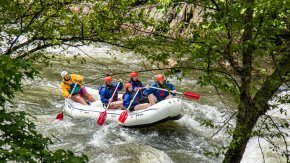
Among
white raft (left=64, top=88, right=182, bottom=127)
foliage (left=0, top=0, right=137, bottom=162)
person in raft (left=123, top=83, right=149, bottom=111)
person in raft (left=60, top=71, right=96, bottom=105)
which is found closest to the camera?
foliage (left=0, top=0, right=137, bottom=162)

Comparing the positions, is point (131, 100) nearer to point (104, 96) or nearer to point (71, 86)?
point (104, 96)

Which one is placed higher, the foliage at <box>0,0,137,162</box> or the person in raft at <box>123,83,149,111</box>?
the foliage at <box>0,0,137,162</box>

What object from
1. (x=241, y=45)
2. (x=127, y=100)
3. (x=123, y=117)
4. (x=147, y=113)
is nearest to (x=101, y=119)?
(x=123, y=117)

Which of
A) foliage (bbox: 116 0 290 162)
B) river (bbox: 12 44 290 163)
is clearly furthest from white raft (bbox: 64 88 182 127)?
foliage (bbox: 116 0 290 162)

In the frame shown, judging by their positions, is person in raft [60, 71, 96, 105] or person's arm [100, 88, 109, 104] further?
person in raft [60, 71, 96, 105]

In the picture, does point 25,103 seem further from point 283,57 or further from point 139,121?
point 283,57

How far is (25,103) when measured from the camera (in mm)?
12000

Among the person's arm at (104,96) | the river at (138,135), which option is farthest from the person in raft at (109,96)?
the river at (138,135)

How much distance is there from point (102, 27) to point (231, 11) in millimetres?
2582

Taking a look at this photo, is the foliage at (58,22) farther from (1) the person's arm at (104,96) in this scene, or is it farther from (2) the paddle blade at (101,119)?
(1) the person's arm at (104,96)

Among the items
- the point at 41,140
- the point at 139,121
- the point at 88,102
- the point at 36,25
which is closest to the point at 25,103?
the point at 88,102

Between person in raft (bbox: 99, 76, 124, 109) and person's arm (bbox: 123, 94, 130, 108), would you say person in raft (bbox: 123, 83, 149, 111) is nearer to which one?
person's arm (bbox: 123, 94, 130, 108)

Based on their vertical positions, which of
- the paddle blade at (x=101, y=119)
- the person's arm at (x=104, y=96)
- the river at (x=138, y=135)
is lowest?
the river at (x=138, y=135)

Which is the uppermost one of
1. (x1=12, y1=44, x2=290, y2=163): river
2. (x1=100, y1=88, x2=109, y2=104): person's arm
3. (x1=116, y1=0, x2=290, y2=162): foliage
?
(x1=116, y1=0, x2=290, y2=162): foliage
